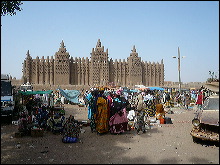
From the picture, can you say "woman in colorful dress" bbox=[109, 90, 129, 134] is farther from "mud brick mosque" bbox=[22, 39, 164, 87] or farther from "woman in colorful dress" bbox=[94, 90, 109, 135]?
"mud brick mosque" bbox=[22, 39, 164, 87]

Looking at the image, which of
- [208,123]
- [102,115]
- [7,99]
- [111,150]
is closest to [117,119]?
[102,115]

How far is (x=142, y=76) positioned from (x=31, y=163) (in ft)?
203

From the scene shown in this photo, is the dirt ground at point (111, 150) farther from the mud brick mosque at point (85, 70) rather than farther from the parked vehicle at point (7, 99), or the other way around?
the mud brick mosque at point (85, 70)

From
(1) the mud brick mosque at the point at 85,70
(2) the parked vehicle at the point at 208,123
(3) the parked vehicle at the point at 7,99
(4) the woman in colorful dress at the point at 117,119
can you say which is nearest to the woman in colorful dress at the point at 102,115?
(4) the woman in colorful dress at the point at 117,119

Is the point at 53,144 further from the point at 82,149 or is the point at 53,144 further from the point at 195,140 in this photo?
the point at 195,140

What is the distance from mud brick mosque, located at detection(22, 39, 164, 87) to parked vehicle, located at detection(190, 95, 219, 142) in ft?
149

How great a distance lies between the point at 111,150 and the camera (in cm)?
721

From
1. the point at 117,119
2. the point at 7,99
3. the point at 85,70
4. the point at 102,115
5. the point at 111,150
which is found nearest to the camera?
the point at 111,150

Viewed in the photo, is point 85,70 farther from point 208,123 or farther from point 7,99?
point 208,123

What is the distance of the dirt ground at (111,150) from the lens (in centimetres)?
614

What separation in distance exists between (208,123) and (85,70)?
54688 millimetres

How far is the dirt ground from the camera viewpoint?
20.1ft

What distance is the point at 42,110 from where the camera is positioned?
37.3 feet

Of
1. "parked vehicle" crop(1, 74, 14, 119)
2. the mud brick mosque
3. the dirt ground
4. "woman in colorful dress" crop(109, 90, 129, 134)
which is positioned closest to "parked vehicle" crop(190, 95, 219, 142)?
the dirt ground
